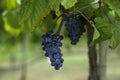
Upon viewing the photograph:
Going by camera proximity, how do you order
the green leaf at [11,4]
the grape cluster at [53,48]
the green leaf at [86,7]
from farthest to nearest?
1. the green leaf at [11,4]
2. the green leaf at [86,7]
3. the grape cluster at [53,48]

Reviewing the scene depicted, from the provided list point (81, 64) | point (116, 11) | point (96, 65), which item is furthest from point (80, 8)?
point (81, 64)

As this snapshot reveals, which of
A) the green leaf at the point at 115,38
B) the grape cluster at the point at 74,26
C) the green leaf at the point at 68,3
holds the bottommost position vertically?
the green leaf at the point at 115,38

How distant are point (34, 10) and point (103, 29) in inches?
7.0

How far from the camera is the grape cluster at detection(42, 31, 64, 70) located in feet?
3.42

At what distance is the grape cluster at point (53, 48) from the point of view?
3.42 ft

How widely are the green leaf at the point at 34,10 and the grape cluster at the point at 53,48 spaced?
0.05 meters

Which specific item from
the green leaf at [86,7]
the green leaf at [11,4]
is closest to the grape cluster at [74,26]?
the green leaf at [86,7]

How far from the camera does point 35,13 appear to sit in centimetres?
108

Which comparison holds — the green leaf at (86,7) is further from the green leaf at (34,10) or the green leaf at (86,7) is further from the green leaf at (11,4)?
the green leaf at (11,4)

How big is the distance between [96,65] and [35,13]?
34 cm

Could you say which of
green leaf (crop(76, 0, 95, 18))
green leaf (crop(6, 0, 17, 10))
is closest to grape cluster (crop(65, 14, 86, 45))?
green leaf (crop(76, 0, 95, 18))

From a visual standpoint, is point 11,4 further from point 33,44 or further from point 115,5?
point 33,44

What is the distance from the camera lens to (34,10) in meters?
1.08

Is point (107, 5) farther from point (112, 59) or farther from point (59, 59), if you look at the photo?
point (112, 59)
